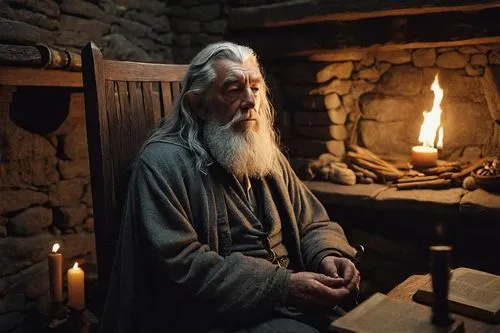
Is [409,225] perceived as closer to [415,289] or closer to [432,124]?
[432,124]

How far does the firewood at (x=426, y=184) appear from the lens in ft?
11.3

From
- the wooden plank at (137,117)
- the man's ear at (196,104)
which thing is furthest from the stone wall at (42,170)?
the man's ear at (196,104)

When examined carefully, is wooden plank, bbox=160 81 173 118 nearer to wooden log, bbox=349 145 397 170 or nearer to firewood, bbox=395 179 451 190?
firewood, bbox=395 179 451 190

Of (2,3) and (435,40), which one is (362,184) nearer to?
(435,40)

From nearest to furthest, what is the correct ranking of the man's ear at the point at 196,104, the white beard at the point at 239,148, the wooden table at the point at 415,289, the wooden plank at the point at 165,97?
the wooden table at the point at 415,289 → the white beard at the point at 239,148 → the man's ear at the point at 196,104 → the wooden plank at the point at 165,97

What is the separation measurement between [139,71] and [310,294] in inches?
47.6

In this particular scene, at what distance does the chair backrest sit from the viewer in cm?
214

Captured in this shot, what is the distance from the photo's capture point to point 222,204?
2.13m

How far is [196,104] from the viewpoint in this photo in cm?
234

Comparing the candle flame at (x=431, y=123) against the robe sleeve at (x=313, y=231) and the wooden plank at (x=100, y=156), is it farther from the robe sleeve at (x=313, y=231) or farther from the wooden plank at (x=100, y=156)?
the wooden plank at (x=100, y=156)

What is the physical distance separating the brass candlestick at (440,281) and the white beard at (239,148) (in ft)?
3.01

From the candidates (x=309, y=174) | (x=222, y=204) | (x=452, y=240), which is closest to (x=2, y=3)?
(x=222, y=204)

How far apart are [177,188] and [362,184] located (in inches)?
76.9

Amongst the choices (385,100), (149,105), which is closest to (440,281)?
(149,105)
